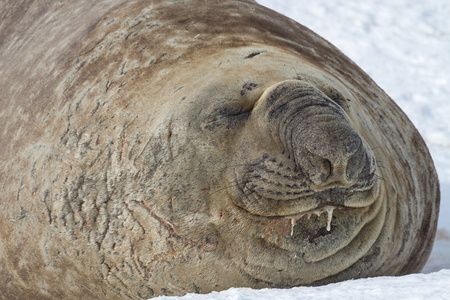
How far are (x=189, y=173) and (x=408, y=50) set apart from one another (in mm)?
3629

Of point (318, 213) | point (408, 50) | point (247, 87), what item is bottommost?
point (318, 213)

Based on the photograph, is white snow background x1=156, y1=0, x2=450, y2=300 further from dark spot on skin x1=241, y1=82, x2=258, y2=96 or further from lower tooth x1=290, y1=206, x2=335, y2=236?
dark spot on skin x1=241, y1=82, x2=258, y2=96

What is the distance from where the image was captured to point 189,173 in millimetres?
2754

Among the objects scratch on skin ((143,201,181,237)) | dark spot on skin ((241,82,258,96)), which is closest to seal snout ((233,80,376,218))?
dark spot on skin ((241,82,258,96))

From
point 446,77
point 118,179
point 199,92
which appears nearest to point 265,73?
point 199,92

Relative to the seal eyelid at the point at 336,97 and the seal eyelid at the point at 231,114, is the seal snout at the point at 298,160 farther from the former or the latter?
the seal eyelid at the point at 336,97

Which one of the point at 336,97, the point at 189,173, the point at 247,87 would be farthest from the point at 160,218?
the point at 336,97

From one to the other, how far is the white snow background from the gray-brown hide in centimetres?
133

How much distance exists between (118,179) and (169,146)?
21 cm

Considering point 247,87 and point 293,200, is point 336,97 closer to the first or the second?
point 247,87

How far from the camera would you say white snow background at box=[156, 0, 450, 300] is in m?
Result: 5.09

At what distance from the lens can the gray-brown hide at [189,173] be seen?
272 cm

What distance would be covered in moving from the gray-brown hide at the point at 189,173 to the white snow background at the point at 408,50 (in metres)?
1.33

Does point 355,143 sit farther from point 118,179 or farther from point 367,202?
point 118,179
